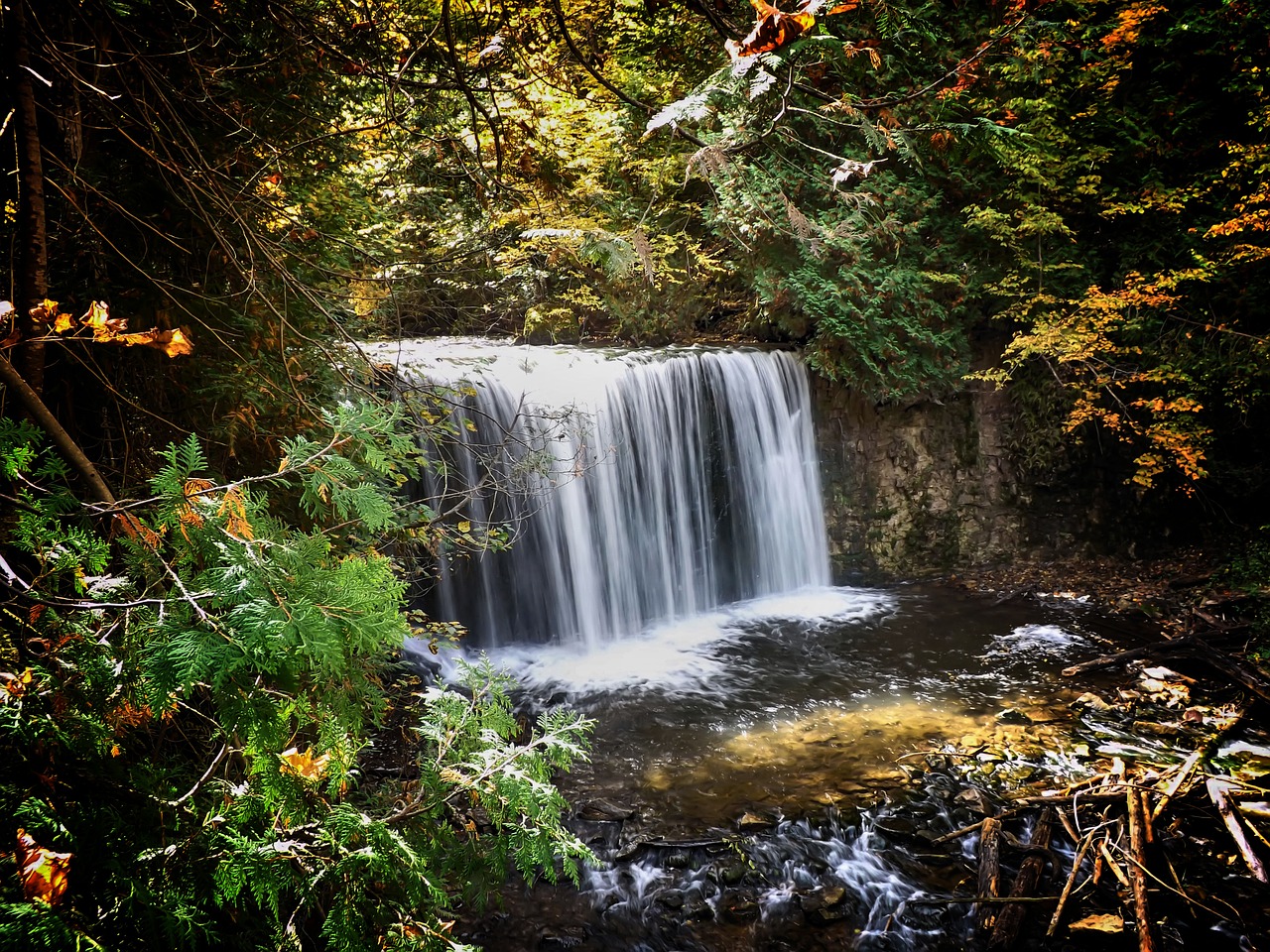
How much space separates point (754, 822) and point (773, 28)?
14.6ft

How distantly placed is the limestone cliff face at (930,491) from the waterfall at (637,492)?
40 centimetres

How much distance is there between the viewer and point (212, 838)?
1486mm

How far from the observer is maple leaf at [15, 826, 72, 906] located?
3.64 ft

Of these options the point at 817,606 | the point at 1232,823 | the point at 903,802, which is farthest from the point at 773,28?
the point at 817,606

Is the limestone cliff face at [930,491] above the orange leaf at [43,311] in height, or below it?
below

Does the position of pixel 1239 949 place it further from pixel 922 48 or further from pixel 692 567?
pixel 922 48

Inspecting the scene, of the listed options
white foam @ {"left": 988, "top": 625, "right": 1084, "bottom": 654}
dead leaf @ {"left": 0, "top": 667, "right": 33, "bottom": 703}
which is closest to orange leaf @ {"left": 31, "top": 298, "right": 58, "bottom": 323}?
dead leaf @ {"left": 0, "top": 667, "right": 33, "bottom": 703}

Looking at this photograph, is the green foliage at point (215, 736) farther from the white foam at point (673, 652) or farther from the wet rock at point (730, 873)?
the white foam at point (673, 652)

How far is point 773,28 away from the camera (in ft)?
5.37

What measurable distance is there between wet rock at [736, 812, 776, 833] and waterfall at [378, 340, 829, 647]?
382 centimetres

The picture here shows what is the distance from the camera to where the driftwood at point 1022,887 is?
11.4 ft

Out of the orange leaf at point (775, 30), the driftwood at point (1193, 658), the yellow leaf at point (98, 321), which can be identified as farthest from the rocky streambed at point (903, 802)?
the orange leaf at point (775, 30)

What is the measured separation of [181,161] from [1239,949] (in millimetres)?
6268

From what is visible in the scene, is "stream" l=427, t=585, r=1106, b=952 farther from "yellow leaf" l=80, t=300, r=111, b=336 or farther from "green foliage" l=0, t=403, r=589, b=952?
"yellow leaf" l=80, t=300, r=111, b=336
